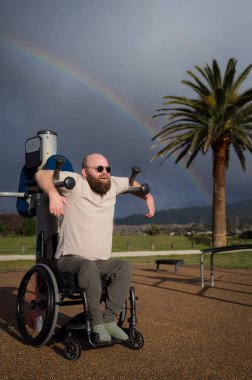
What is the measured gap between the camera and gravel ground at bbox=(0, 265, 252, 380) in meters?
3.26

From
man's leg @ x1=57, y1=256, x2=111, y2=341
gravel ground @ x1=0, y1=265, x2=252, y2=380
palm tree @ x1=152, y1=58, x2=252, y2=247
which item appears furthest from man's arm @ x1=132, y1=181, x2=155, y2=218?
palm tree @ x1=152, y1=58, x2=252, y2=247

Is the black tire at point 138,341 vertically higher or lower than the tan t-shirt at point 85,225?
lower

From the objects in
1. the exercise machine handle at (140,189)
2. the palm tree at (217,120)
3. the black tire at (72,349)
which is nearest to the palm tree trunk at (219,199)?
the palm tree at (217,120)

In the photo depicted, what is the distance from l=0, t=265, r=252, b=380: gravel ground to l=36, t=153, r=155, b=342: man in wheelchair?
0.29m

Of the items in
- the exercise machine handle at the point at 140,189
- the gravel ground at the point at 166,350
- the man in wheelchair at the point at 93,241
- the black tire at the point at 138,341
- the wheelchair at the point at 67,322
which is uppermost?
the exercise machine handle at the point at 140,189

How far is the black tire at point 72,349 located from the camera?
3.53 m

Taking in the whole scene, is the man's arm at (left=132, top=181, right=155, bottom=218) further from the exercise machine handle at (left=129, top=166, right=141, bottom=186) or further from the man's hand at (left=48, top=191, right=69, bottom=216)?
the man's hand at (left=48, top=191, right=69, bottom=216)

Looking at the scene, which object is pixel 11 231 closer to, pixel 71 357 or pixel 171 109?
pixel 171 109

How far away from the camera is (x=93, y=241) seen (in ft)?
12.4

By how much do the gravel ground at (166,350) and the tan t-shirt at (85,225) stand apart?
81 cm

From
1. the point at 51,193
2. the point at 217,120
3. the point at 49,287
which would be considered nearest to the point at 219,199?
the point at 217,120

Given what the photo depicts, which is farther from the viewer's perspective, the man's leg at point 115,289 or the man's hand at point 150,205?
the man's hand at point 150,205

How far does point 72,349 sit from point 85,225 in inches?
37.6

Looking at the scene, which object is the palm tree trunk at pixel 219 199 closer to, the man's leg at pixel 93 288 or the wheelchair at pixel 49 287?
the wheelchair at pixel 49 287
